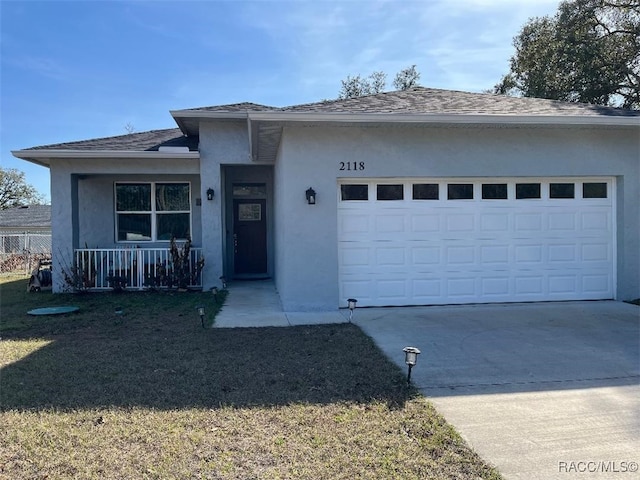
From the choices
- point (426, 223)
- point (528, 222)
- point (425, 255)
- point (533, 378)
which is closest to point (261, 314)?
point (425, 255)

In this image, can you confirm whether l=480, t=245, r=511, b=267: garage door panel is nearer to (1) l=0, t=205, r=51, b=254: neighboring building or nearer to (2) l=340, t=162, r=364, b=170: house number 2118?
(2) l=340, t=162, r=364, b=170: house number 2118

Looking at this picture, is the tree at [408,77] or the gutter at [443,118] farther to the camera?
the tree at [408,77]

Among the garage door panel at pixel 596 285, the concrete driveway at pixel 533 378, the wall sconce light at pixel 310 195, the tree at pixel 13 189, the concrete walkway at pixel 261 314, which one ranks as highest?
the tree at pixel 13 189

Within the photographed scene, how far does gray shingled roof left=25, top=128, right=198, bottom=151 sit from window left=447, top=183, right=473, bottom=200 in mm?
6491

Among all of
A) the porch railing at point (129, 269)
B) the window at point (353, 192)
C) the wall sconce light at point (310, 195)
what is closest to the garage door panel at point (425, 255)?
the window at point (353, 192)

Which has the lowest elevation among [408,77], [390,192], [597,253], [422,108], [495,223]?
[597,253]

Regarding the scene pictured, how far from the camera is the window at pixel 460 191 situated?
826 centimetres

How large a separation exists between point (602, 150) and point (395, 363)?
21.0 feet

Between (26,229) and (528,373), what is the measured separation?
1192 inches

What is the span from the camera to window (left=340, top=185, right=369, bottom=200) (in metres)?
8.06

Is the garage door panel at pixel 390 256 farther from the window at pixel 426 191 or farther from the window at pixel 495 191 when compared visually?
the window at pixel 495 191

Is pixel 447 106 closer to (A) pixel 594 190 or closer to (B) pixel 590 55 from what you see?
(A) pixel 594 190

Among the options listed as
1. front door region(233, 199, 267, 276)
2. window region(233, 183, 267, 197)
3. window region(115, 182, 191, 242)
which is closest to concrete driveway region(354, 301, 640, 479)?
front door region(233, 199, 267, 276)

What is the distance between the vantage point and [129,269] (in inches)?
427
